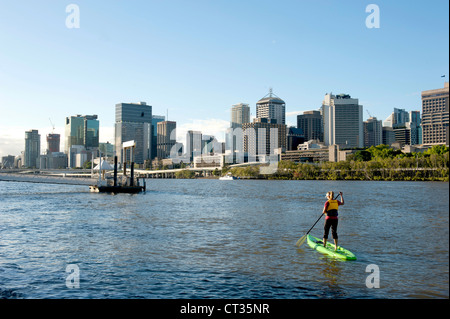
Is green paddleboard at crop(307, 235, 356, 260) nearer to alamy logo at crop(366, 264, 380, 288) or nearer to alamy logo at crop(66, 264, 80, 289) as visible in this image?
alamy logo at crop(366, 264, 380, 288)

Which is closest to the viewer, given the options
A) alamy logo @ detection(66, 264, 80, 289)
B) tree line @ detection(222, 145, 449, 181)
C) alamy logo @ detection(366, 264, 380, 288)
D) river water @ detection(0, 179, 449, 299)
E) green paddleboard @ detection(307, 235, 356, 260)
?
river water @ detection(0, 179, 449, 299)

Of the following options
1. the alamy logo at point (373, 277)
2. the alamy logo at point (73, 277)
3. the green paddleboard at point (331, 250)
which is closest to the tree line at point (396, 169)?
the green paddleboard at point (331, 250)

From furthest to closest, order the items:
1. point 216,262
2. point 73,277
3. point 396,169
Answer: point 396,169, point 216,262, point 73,277

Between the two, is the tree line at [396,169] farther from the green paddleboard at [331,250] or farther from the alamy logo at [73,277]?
the alamy logo at [73,277]

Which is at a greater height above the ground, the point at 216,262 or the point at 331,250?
the point at 331,250

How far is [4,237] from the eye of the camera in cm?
3000

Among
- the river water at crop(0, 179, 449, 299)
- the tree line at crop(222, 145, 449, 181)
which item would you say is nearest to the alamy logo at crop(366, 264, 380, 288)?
the river water at crop(0, 179, 449, 299)

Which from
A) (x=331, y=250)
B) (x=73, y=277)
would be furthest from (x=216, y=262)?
(x=73, y=277)

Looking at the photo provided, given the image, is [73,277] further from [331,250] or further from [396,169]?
[396,169]

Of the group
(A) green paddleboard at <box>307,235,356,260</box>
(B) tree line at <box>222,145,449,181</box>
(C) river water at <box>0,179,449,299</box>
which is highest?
(B) tree line at <box>222,145,449,181</box>

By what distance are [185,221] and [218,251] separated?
1645 centimetres

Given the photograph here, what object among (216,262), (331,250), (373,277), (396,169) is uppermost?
(396,169)
